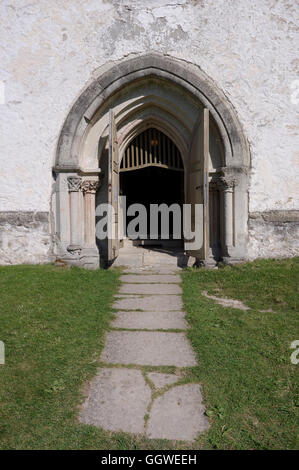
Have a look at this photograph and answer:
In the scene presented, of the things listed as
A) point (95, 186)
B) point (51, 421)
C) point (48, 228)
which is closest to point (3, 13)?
point (95, 186)

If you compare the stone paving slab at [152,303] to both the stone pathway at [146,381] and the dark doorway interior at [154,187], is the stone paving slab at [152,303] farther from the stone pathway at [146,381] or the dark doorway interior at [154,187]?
the dark doorway interior at [154,187]

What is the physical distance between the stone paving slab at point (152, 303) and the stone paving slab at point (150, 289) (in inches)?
8.5

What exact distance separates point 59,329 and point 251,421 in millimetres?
1930

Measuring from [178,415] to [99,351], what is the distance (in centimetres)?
101

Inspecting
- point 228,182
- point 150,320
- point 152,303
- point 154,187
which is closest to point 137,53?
point 228,182

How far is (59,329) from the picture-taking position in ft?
10.5

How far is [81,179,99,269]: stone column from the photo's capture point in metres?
6.04

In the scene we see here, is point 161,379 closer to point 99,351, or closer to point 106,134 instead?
point 99,351

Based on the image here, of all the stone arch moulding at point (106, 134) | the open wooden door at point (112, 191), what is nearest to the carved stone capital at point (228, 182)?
the stone arch moulding at point (106, 134)

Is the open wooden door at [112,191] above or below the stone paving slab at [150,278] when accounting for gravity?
above

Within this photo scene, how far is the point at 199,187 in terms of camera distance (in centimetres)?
577

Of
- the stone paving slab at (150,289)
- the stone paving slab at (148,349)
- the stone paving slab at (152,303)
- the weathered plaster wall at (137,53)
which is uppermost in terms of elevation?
the weathered plaster wall at (137,53)

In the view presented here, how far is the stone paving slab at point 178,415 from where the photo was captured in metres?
1.90

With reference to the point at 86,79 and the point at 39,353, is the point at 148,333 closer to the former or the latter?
the point at 39,353
